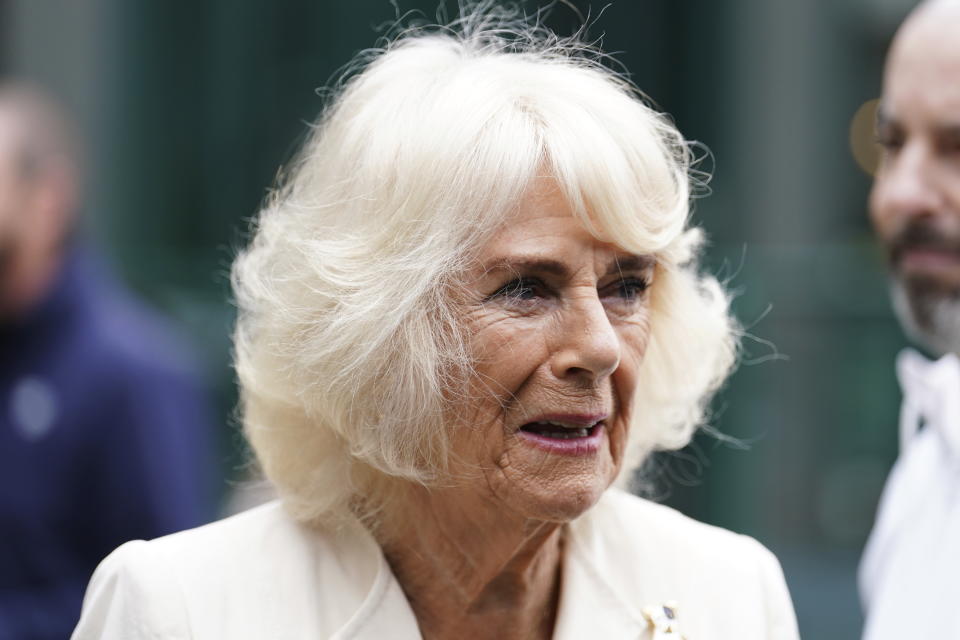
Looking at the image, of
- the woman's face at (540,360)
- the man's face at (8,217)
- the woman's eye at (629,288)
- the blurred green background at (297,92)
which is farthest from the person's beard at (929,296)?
the blurred green background at (297,92)

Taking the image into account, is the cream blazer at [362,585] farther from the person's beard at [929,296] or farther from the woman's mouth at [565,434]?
the person's beard at [929,296]

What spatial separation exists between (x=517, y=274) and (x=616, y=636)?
792 mm

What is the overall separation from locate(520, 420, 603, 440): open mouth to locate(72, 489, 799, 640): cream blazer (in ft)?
1.35

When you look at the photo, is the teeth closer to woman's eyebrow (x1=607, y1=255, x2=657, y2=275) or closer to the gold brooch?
woman's eyebrow (x1=607, y1=255, x2=657, y2=275)

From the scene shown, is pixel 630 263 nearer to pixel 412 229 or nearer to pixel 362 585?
pixel 412 229

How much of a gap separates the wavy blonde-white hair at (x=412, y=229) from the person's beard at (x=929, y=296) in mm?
791

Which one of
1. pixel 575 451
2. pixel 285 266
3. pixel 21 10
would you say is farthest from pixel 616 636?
pixel 21 10

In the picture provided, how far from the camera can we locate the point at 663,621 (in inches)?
103

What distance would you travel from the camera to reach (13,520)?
12.0 ft

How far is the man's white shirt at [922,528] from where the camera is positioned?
2.90 m

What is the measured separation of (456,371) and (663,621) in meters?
0.69

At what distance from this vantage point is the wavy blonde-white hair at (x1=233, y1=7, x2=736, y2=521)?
2336mm

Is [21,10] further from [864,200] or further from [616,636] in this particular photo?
[616,636]

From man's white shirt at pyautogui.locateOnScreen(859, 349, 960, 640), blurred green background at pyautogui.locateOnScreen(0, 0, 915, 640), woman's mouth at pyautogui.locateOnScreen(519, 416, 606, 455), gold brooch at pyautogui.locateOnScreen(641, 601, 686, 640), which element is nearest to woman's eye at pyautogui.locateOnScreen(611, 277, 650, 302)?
woman's mouth at pyautogui.locateOnScreen(519, 416, 606, 455)
